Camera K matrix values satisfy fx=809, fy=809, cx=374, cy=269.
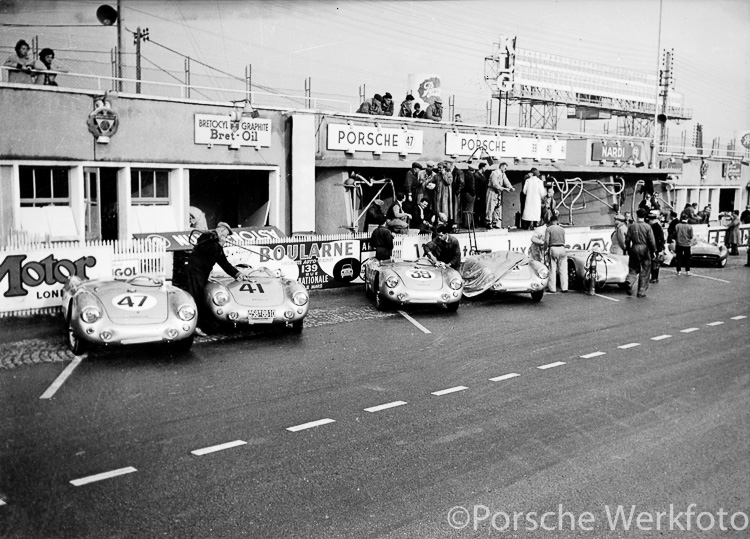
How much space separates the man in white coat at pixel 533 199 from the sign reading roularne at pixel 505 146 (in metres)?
2.01

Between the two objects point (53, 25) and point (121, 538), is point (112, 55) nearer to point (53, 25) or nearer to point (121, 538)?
point (53, 25)

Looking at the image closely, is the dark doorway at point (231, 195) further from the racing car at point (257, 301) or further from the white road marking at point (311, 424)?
the white road marking at point (311, 424)

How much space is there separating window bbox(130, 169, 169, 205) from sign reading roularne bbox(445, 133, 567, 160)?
8680 mm

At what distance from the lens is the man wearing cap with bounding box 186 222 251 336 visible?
11289 millimetres

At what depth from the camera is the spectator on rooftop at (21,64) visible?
49.2 feet

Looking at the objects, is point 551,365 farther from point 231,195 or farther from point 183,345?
point 231,195

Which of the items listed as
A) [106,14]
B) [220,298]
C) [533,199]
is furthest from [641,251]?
[106,14]

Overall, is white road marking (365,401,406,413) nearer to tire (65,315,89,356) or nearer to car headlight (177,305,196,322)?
car headlight (177,305,196,322)

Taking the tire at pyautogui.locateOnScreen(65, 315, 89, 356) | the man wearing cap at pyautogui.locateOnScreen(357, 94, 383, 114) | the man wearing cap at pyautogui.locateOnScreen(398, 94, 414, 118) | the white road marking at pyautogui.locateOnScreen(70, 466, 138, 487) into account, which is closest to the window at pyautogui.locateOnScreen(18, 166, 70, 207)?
the tire at pyautogui.locateOnScreen(65, 315, 89, 356)

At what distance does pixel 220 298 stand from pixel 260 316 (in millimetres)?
608

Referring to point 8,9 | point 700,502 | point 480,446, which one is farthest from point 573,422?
point 8,9

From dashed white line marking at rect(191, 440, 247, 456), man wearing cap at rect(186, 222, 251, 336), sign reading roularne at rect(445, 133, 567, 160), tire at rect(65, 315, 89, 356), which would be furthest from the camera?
sign reading roularne at rect(445, 133, 567, 160)

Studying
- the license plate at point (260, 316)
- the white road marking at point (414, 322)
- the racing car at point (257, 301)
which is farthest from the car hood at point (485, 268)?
the license plate at point (260, 316)

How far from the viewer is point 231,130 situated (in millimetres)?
18422
